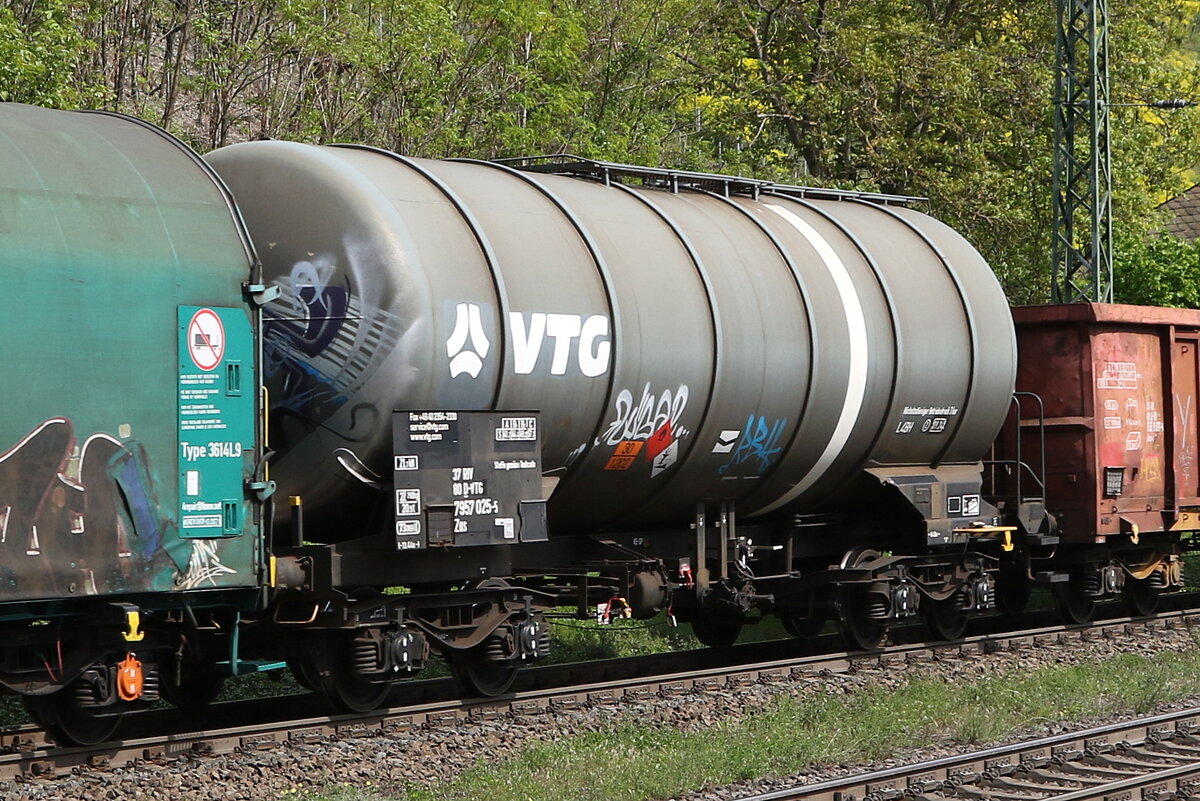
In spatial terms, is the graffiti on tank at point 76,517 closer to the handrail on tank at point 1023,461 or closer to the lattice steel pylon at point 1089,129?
the handrail on tank at point 1023,461

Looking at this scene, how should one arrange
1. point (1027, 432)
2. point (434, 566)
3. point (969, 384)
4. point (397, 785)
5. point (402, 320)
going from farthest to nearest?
point (1027, 432) → point (969, 384) → point (434, 566) → point (402, 320) → point (397, 785)

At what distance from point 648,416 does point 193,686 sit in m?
3.86

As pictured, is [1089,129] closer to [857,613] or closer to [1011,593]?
[1011,593]

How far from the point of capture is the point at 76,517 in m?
8.31

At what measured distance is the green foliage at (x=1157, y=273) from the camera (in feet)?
95.0

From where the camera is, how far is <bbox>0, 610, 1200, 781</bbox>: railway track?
363 inches

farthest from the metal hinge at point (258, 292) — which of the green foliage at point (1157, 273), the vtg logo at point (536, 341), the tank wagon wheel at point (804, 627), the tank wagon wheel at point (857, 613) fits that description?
the green foliage at point (1157, 273)

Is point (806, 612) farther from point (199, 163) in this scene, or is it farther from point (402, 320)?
point (199, 163)

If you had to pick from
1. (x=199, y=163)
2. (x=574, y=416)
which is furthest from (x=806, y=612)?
(x=199, y=163)

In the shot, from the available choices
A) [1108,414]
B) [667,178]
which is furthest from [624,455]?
[1108,414]

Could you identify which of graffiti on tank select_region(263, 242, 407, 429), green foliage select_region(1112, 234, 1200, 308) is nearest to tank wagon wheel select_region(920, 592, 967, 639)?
graffiti on tank select_region(263, 242, 407, 429)

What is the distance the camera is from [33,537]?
8.13 meters

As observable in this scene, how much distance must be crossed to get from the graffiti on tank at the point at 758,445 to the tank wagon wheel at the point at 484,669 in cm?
234

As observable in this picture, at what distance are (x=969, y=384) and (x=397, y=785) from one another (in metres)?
7.21
